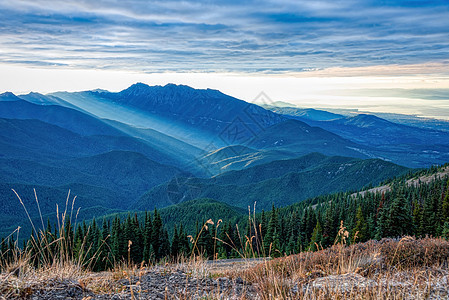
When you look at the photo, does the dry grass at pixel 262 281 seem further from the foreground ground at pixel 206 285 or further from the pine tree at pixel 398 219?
the pine tree at pixel 398 219

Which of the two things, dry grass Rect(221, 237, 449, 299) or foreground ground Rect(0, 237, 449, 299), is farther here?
dry grass Rect(221, 237, 449, 299)

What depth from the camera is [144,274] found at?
22.5 feet

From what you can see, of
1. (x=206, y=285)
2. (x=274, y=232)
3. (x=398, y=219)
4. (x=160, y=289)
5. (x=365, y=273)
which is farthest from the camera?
(x=274, y=232)

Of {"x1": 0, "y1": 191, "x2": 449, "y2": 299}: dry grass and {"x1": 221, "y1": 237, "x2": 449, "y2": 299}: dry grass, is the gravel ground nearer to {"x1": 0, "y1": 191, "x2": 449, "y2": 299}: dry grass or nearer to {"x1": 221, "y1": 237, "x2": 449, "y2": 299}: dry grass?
{"x1": 0, "y1": 191, "x2": 449, "y2": 299}: dry grass

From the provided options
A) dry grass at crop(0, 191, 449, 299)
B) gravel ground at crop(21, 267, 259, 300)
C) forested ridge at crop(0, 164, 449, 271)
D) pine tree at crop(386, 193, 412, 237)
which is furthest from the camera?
forested ridge at crop(0, 164, 449, 271)

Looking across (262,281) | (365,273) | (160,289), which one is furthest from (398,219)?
(160,289)

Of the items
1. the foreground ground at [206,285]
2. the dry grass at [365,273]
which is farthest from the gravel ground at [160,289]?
the dry grass at [365,273]

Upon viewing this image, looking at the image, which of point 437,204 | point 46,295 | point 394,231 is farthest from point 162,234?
point 46,295

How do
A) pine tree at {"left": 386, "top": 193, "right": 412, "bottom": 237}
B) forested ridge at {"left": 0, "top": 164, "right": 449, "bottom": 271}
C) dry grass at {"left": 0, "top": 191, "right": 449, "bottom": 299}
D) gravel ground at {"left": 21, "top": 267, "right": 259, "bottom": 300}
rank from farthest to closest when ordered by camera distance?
1. forested ridge at {"left": 0, "top": 164, "right": 449, "bottom": 271}
2. pine tree at {"left": 386, "top": 193, "right": 412, "bottom": 237}
3. gravel ground at {"left": 21, "top": 267, "right": 259, "bottom": 300}
4. dry grass at {"left": 0, "top": 191, "right": 449, "bottom": 299}

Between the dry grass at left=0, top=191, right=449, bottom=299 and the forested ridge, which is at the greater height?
the dry grass at left=0, top=191, right=449, bottom=299

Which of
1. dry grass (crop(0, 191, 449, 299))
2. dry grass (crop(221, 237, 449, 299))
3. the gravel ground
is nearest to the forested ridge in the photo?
dry grass (crop(221, 237, 449, 299))

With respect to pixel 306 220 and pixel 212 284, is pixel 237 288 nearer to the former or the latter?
pixel 212 284

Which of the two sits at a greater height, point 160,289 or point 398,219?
point 160,289

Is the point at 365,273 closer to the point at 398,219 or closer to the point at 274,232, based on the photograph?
the point at 398,219
